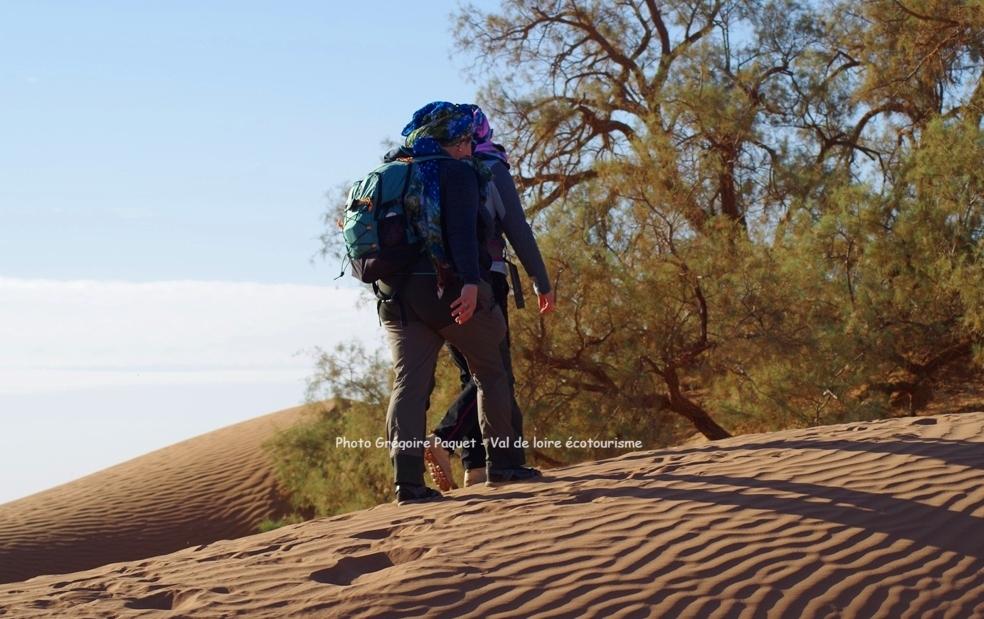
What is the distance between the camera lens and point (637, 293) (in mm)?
11711

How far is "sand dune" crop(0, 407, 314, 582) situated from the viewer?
15.1 meters

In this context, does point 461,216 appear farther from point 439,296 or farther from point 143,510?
point 143,510

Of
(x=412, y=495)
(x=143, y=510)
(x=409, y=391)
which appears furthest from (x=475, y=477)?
(x=143, y=510)

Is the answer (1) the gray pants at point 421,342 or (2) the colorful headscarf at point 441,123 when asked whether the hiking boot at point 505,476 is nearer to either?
(1) the gray pants at point 421,342

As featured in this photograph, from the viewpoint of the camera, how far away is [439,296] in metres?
5.95

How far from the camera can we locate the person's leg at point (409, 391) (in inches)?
237

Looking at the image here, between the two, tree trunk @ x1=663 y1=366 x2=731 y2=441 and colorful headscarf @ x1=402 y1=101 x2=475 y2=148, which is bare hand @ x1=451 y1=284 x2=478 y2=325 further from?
tree trunk @ x1=663 y1=366 x2=731 y2=441

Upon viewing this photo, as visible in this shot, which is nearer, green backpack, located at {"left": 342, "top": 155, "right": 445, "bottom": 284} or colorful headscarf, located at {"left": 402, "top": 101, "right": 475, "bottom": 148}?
green backpack, located at {"left": 342, "top": 155, "right": 445, "bottom": 284}

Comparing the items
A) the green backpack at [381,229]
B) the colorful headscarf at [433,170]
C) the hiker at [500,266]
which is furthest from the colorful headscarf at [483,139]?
the green backpack at [381,229]

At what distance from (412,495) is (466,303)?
42.4 inches

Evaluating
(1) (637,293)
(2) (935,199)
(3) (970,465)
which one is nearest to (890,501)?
(3) (970,465)

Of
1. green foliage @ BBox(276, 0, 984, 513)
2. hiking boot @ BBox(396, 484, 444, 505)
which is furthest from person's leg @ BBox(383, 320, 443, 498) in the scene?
green foliage @ BBox(276, 0, 984, 513)

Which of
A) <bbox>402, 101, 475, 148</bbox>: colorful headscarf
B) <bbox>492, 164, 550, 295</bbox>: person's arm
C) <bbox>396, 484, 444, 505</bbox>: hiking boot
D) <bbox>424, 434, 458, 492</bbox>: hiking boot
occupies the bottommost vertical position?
<bbox>396, 484, 444, 505</bbox>: hiking boot

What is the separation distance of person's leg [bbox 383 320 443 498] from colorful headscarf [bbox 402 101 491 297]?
269 millimetres
